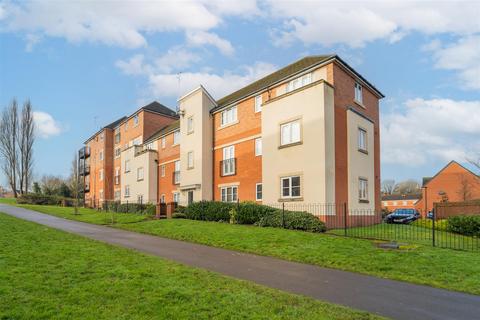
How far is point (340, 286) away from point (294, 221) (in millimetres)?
9082

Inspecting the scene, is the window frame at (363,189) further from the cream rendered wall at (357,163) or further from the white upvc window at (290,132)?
the white upvc window at (290,132)

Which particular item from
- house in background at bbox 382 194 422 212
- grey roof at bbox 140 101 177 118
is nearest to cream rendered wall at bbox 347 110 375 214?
grey roof at bbox 140 101 177 118

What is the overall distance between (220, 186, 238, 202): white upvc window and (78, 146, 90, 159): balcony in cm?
3954

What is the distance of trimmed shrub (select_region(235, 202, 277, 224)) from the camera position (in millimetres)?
19469

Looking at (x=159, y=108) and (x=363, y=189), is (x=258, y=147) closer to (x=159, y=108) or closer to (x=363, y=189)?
(x=363, y=189)

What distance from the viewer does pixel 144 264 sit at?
9375 millimetres

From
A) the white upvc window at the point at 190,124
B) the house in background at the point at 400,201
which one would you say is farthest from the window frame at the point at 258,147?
the house in background at the point at 400,201

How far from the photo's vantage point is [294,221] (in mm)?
17672

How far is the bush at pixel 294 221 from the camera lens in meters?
17.2

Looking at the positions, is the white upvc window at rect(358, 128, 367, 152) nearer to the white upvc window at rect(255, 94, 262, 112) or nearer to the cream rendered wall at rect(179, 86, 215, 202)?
the white upvc window at rect(255, 94, 262, 112)

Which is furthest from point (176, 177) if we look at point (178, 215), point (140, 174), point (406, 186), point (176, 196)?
point (406, 186)

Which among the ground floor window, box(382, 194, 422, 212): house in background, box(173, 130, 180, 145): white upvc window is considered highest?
box(173, 130, 180, 145): white upvc window

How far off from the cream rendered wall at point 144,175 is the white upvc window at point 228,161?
41.1 feet

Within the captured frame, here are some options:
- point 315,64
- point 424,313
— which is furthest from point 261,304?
point 315,64
